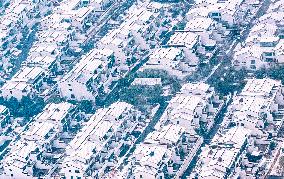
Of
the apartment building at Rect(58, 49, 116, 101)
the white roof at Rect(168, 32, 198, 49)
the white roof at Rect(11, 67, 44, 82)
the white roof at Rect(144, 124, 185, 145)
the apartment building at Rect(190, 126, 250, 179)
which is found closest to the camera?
the apartment building at Rect(190, 126, 250, 179)

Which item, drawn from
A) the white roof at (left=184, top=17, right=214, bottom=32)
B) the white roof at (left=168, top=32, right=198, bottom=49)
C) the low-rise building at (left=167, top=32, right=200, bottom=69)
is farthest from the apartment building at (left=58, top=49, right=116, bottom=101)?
the white roof at (left=184, top=17, right=214, bottom=32)

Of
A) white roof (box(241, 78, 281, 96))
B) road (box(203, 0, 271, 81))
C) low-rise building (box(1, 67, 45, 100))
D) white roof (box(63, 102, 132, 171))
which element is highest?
low-rise building (box(1, 67, 45, 100))

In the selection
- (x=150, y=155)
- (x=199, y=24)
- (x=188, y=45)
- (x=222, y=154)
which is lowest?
(x=222, y=154)

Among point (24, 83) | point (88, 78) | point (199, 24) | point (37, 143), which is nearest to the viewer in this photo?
point (37, 143)

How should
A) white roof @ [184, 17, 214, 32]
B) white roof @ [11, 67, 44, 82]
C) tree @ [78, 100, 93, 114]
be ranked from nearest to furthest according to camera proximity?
tree @ [78, 100, 93, 114] → white roof @ [11, 67, 44, 82] → white roof @ [184, 17, 214, 32]

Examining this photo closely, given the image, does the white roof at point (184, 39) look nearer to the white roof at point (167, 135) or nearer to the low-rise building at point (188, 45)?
the low-rise building at point (188, 45)

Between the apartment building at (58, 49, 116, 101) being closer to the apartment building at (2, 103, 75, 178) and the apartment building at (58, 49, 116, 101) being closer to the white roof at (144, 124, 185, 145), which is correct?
the apartment building at (2, 103, 75, 178)

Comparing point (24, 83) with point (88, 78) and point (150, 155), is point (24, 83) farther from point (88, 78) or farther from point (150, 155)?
point (150, 155)

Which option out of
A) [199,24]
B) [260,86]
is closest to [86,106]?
[199,24]

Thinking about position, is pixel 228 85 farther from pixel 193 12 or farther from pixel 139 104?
pixel 193 12

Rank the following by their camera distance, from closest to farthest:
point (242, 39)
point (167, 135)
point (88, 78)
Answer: point (167, 135) < point (88, 78) < point (242, 39)

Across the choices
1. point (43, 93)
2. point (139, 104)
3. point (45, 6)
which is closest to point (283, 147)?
point (139, 104)
